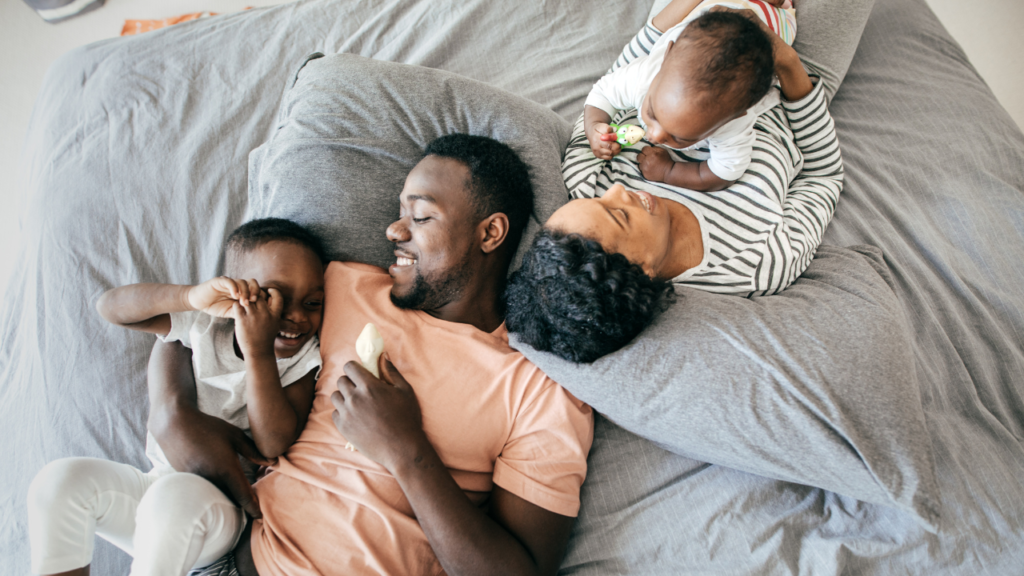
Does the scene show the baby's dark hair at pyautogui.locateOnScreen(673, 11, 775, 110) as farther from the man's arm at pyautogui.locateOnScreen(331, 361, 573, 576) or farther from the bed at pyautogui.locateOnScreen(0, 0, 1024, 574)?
the man's arm at pyautogui.locateOnScreen(331, 361, 573, 576)

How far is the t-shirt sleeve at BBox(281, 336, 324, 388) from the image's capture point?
1.22 metres

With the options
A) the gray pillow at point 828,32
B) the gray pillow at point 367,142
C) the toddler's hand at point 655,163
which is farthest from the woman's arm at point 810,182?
the gray pillow at point 367,142

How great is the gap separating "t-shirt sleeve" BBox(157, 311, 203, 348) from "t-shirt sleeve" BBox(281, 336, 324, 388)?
0.78 ft

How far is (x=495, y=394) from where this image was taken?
3.89 feet

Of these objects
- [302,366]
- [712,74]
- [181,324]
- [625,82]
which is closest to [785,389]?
[712,74]

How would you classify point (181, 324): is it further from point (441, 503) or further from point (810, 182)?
point (810, 182)

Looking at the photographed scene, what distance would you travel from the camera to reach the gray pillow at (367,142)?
4.34 feet

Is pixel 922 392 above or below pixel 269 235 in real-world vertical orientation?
below

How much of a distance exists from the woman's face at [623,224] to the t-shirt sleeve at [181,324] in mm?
880

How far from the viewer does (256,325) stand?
107 cm

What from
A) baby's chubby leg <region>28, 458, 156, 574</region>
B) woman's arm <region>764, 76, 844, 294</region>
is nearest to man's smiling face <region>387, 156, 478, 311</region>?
baby's chubby leg <region>28, 458, 156, 574</region>

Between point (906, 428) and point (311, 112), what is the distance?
162cm

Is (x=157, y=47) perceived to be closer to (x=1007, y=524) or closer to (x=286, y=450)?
(x=286, y=450)

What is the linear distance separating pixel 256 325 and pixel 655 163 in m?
1.16
